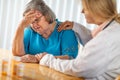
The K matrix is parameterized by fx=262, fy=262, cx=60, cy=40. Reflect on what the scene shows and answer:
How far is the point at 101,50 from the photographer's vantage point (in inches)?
58.4

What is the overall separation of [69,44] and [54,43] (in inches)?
5.7

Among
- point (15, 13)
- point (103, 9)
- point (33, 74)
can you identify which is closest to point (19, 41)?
point (33, 74)

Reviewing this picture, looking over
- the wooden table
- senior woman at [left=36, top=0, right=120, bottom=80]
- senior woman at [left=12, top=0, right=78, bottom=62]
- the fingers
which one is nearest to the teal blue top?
senior woman at [left=12, top=0, right=78, bottom=62]

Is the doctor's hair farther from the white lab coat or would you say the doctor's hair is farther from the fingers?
the fingers

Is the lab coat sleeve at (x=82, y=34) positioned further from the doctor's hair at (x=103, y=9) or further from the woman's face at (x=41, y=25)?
the doctor's hair at (x=103, y=9)

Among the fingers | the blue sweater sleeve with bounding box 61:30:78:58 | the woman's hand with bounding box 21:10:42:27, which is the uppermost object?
the woman's hand with bounding box 21:10:42:27

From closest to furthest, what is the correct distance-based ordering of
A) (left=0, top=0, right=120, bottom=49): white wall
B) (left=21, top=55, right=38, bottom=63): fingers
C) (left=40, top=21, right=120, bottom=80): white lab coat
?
(left=40, top=21, right=120, bottom=80): white lab coat → (left=21, top=55, right=38, bottom=63): fingers → (left=0, top=0, right=120, bottom=49): white wall

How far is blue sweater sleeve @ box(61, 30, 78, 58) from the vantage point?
233 centimetres

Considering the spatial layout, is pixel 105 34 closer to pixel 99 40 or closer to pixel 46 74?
pixel 99 40

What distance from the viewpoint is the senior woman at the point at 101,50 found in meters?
1.49

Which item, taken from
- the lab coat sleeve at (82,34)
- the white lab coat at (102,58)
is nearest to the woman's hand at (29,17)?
the lab coat sleeve at (82,34)

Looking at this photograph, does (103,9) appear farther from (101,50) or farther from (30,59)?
(30,59)

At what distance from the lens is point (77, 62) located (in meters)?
1.56

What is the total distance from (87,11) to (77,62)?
13.3 inches
